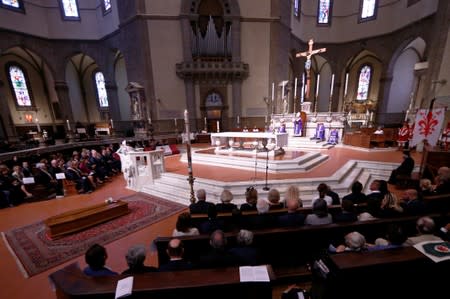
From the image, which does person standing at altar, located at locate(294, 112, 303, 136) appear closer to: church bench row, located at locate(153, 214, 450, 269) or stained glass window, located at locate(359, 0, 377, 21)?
church bench row, located at locate(153, 214, 450, 269)

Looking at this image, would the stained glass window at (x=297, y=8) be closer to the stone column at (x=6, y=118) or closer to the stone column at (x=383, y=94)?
the stone column at (x=383, y=94)

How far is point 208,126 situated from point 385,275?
41.3 ft

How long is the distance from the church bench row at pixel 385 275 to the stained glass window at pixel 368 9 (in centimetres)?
2044

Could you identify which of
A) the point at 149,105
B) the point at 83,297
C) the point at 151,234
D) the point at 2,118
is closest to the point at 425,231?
the point at 83,297

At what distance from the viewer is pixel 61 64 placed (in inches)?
590

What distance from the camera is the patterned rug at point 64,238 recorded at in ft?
10.3

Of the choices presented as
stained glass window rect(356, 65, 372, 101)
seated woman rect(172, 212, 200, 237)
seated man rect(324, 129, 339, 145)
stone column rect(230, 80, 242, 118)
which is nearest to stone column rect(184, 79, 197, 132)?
stone column rect(230, 80, 242, 118)

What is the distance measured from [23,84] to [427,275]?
2260cm

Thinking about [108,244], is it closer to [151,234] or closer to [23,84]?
[151,234]

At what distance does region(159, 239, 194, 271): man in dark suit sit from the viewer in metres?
1.75

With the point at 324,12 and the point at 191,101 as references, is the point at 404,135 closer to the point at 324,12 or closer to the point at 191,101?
the point at 191,101

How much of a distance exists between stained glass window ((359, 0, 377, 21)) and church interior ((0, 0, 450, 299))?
5.5 inches

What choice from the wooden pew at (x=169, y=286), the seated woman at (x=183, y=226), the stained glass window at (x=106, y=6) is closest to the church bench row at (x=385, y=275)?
the wooden pew at (x=169, y=286)

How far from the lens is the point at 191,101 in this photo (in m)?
12.9
